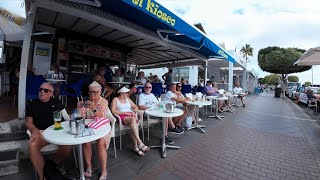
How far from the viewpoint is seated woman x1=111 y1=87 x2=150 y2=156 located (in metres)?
3.29

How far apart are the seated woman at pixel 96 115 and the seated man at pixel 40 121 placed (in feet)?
0.99

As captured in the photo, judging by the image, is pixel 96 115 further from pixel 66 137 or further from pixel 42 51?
pixel 42 51

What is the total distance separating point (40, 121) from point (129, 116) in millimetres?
1455

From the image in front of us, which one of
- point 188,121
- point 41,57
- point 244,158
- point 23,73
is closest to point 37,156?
point 23,73

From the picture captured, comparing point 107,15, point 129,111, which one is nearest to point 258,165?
point 129,111

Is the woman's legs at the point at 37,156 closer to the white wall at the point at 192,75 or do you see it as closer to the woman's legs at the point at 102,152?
the woman's legs at the point at 102,152

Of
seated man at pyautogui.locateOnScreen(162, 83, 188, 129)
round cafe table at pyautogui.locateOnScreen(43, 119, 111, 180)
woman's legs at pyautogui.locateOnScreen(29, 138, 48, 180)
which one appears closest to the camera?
round cafe table at pyautogui.locateOnScreen(43, 119, 111, 180)

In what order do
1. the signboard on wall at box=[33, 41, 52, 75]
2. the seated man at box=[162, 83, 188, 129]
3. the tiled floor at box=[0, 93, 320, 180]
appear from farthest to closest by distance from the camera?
1. the signboard on wall at box=[33, 41, 52, 75]
2. the seated man at box=[162, 83, 188, 129]
3. the tiled floor at box=[0, 93, 320, 180]

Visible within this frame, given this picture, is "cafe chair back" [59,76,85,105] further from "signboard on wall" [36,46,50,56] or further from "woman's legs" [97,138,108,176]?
"woman's legs" [97,138,108,176]

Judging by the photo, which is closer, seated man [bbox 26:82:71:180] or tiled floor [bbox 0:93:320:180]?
seated man [bbox 26:82:71:180]

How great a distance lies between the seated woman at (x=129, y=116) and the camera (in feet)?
10.8

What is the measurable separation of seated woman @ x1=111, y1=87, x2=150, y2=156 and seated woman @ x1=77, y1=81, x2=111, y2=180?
45cm

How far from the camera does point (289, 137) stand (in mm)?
4723

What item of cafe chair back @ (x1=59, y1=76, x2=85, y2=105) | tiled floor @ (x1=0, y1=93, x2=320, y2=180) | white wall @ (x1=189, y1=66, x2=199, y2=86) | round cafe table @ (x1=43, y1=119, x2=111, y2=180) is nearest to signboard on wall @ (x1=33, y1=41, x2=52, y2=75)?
cafe chair back @ (x1=59, y1=76, x2=85, y2=105)
